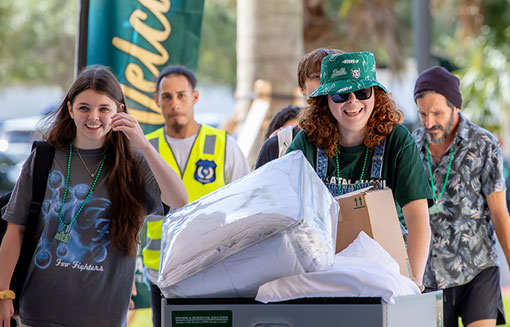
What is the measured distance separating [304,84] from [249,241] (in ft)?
6.90

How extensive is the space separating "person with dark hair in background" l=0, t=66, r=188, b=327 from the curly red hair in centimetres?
72

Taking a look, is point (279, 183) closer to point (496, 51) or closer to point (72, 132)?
point (72, 132)

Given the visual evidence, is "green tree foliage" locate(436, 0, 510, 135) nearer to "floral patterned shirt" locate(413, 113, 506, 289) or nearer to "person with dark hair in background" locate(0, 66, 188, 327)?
"floral patterned shirt" locate(413, 113, 506, 289)

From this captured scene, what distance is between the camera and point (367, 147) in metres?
3.65

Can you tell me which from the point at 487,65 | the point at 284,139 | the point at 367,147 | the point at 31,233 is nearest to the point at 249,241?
the point at 367,147

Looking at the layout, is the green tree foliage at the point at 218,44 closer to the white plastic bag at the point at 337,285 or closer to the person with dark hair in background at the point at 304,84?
the person with dark hair in background at the point at 304,84

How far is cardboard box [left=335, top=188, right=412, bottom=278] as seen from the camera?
11.0ft

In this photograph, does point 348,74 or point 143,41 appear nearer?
point 348,74

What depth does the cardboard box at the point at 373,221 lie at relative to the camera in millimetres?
3355

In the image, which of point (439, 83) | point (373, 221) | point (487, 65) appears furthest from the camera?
point (487, 65)

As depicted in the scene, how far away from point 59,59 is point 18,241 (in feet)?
99.0

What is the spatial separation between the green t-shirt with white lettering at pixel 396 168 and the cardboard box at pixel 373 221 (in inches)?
7.3

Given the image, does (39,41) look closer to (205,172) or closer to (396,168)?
(205,172)

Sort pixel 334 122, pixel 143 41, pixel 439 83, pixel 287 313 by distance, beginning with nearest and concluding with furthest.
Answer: pixel 287 313
pixel 334 122
pixel 439 83
pixel 143 41
